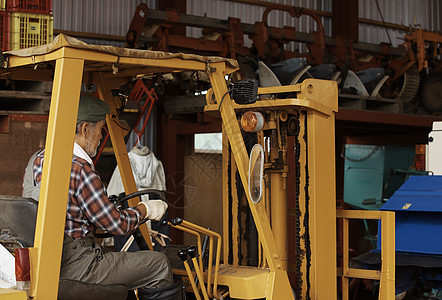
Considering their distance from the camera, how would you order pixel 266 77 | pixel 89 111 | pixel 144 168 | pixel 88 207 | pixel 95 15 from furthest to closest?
1. pixel 95 15
2. pixel 266 77
3. pixel 144 168
4. pixel 89 111
5. pixel 88 207

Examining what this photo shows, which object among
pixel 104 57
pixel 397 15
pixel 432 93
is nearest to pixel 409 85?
pixel 432 93

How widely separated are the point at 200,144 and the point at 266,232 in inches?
318

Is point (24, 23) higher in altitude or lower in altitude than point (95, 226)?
higher

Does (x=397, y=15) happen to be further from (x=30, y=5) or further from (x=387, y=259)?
(x=387, y=259)

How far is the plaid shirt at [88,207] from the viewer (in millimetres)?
3096

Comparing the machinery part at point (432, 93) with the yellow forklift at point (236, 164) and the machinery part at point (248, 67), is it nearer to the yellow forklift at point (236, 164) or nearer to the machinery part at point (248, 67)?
the machinery part at point (248, 67)

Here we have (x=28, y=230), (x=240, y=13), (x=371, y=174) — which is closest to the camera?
(x=28, y=230)

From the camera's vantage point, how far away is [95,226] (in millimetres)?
3213

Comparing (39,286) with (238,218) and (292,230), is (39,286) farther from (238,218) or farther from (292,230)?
(292,230)

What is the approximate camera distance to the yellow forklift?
9.04ft

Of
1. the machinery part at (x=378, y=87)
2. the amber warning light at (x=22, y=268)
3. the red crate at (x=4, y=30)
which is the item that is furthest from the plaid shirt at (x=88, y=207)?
the machinery part at (x=378, y=87)

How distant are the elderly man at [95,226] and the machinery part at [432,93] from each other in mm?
9815

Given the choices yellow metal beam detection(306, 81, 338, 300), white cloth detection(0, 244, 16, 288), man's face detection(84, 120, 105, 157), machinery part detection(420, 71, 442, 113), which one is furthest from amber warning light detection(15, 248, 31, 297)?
machinery part detection(420, 71, 442, 113)

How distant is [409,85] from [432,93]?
0.60 m
